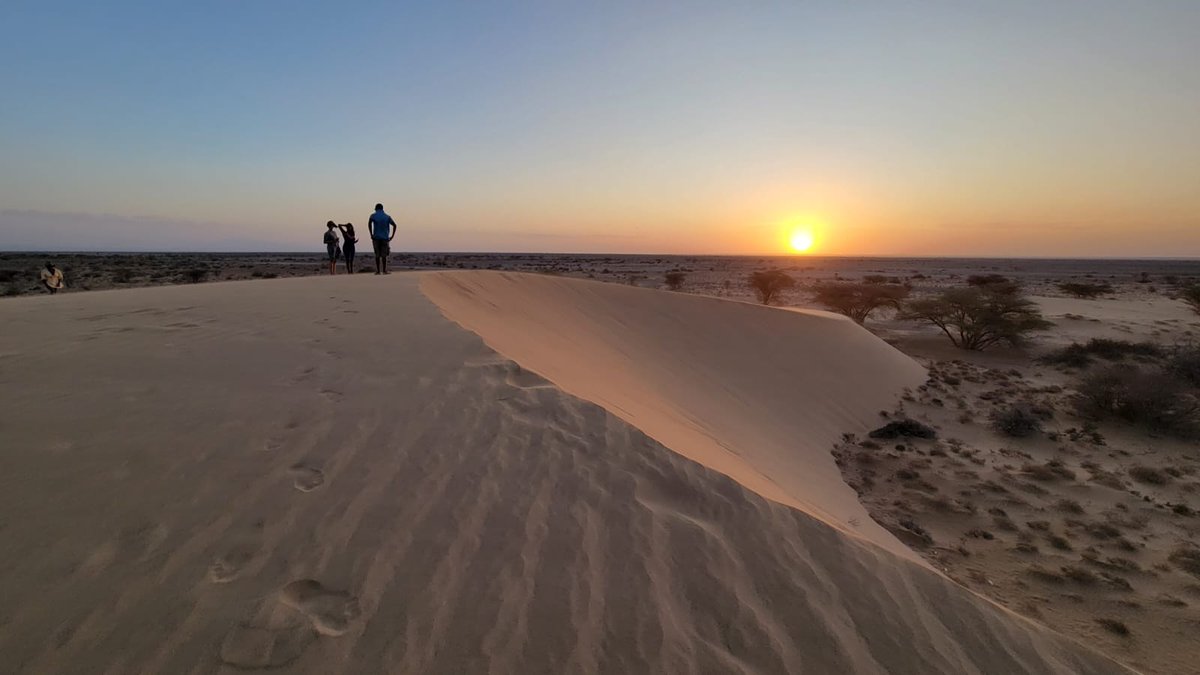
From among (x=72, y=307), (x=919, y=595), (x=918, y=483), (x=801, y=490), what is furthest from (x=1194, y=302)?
(x=72, y=307)

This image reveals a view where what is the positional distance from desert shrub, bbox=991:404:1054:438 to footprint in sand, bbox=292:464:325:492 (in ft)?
31.9

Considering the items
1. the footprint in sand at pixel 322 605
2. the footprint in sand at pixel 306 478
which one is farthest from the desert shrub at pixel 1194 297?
the footprint in sand at pixel 322 605

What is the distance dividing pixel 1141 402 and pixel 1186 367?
4.71 meters

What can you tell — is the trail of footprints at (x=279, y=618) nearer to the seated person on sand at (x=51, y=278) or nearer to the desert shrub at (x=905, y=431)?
the desert shrub at (x=905, y=431)

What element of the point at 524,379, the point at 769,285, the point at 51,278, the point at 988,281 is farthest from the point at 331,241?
the point at 988,281

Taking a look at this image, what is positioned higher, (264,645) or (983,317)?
(983,317)

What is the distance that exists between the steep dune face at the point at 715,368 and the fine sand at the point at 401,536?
0.40 m

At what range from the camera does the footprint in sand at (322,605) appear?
2203mm

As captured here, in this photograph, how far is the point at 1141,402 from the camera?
9062 mm

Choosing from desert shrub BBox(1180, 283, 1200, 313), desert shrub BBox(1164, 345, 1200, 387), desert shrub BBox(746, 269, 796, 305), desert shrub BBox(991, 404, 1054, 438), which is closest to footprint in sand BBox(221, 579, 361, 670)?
desert shrub BBox(991, 404, 1054, 438)

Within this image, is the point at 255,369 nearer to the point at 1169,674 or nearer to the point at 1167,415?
the point at 1169,674

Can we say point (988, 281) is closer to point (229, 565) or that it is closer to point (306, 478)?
point (306, 478)

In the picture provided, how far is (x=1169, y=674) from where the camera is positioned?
358 cm

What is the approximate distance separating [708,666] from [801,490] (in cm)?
361
